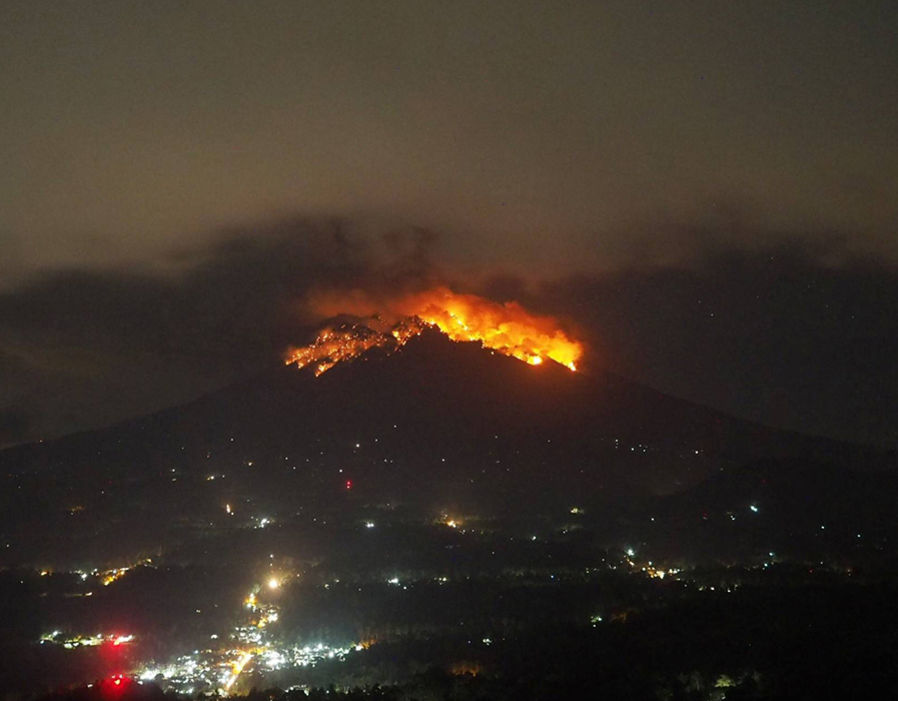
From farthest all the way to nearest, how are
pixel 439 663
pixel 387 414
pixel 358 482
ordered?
pixel 387 414
pixel 358 482
pixel 439 663

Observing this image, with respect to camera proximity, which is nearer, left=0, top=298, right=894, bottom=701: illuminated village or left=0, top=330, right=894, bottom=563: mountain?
left=0, top=298, right=894, bottom=701: illuminated village

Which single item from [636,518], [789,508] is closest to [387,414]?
[636,518]

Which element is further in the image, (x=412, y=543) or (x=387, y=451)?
(x=387, y=451)

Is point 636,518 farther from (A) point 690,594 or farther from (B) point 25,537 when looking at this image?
(B) point 25,537

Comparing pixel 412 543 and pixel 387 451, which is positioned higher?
pixel 387 451

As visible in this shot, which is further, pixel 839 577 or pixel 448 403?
pixel 448 403

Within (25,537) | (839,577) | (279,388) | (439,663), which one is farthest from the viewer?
(279,388)

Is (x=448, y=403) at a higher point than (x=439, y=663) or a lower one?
higher

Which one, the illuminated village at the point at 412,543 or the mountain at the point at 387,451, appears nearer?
the illuminated village at the point at 412,543
